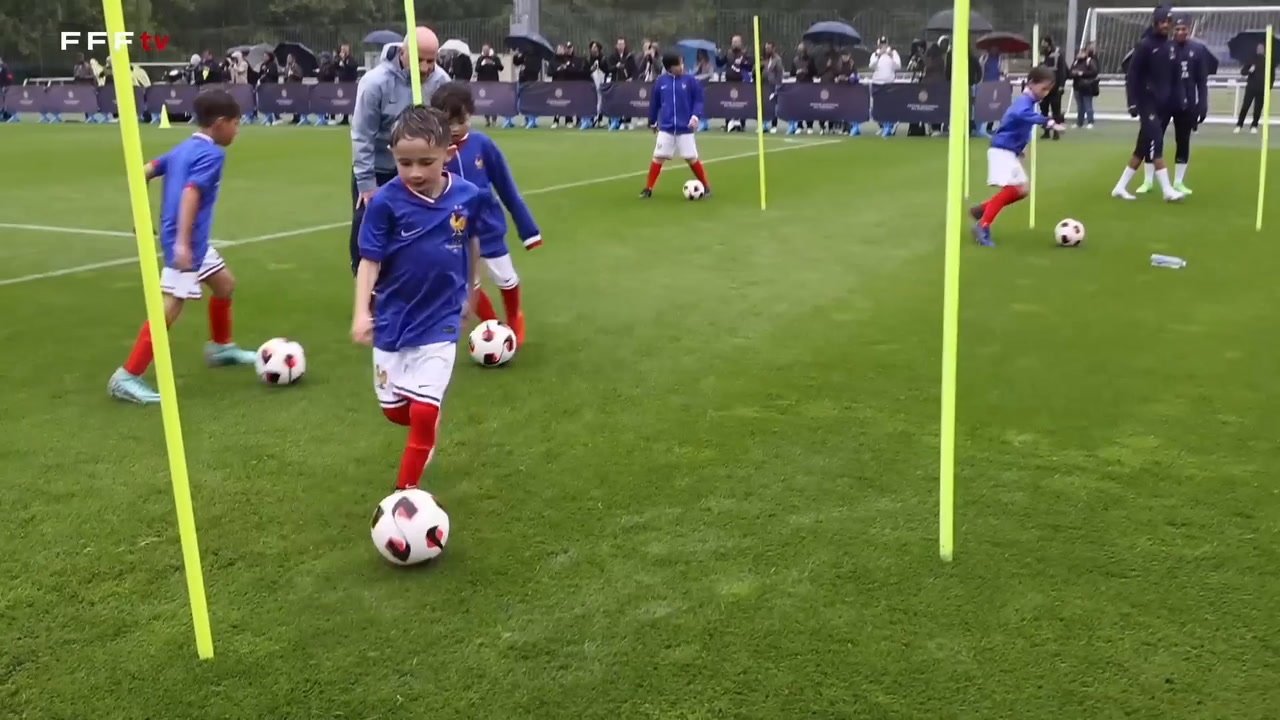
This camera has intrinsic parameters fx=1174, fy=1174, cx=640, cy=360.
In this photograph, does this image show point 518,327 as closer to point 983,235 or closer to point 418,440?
point 418,440

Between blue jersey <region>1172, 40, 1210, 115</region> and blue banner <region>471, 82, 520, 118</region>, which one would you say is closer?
blue jersey <region>1172, 40, 1210, 115</region>

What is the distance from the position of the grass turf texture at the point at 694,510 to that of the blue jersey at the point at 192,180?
892mm

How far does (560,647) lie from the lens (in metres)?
3.84

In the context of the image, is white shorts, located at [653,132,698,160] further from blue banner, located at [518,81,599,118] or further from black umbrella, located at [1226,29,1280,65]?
black umbrella, located at [1226,29,1280,65]

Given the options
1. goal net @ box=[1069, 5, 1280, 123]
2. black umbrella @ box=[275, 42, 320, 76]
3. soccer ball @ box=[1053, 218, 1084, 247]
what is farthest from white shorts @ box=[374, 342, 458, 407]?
black umbrella @ box=[275, 42, 320, 76]

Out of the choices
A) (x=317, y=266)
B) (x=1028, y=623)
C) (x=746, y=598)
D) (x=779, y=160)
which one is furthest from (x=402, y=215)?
(x=779, y=160)

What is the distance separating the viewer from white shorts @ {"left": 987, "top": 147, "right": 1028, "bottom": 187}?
1124 centimetres

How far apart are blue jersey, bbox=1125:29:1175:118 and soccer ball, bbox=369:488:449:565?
41.0ft

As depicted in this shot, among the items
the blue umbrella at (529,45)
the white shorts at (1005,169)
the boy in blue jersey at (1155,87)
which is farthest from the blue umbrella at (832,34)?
the white shorts at (1005,169)

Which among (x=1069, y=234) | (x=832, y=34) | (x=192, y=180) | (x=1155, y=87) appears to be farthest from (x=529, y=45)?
(x=192, y=180)

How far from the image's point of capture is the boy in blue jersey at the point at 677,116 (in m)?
15.3

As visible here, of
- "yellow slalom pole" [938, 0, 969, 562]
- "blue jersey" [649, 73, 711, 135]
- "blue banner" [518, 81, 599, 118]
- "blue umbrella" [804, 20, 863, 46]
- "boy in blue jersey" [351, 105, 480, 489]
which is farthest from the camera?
"blue umbrella" [804, 20, 863, 46]

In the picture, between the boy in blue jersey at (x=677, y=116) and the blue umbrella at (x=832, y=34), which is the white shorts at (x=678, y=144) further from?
the blue umbrella at (x=832, y=34)

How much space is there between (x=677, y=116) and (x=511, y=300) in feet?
26.7
